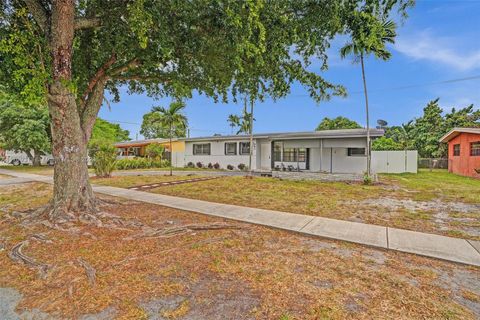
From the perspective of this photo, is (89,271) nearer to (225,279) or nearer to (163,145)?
(225,279)

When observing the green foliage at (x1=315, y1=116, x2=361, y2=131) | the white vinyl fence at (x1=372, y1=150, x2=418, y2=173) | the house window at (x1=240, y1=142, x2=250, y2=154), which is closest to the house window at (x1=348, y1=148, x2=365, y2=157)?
the white vinyl fence at (x1=372, y1=150, x2=418, y2=173)

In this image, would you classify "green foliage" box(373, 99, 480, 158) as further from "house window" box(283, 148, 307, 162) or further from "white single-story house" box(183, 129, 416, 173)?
"house window" box(283, 148, 307, 162)

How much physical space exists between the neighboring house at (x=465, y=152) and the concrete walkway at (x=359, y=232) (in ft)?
53.4

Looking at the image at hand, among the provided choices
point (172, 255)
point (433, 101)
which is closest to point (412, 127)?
point (433, 101)

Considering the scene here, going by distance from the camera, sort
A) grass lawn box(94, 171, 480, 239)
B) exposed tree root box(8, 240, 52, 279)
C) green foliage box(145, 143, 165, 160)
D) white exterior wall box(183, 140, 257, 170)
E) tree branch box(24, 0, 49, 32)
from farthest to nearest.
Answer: green foliage box(145, 143, 165, 160) < white exterior wall box(183, 140, 257, 170) < grass lawn box(94, 171, 480, 239) < tree branch box(24, 0, 49, 32) < exposed tree root box(8, 240, 52, 279)

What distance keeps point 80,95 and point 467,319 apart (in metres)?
8.89

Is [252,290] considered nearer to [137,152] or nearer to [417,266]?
[417,266]

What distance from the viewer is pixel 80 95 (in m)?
7.14

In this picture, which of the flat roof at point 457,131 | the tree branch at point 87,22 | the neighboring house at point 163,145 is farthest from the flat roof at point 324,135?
the tree branch at point 87,22

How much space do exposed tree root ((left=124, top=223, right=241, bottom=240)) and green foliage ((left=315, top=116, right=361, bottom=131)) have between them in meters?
38.9

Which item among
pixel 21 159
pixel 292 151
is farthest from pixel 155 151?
pixel 21 159

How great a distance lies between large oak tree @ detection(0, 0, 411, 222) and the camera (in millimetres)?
4832

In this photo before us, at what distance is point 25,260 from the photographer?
→ 12.2ft

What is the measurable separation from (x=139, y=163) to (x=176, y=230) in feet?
70.6
